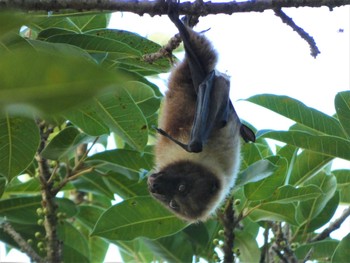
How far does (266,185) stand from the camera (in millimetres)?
4004

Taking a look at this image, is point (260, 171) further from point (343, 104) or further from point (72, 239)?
point (72, 239)

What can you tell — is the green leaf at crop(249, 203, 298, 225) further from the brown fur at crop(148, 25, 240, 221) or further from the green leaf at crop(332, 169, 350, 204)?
the green leaf at crop(332, 169, 350, 204)

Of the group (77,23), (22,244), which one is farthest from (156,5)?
(22,244)

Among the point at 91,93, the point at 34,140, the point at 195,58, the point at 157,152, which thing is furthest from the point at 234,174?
the point at 91,93

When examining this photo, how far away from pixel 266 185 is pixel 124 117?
3.91 feet

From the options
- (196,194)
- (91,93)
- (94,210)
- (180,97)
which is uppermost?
(91,93)

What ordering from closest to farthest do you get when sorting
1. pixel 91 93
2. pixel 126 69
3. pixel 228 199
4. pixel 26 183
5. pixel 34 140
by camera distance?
Answer: pixel 91 93, pixel 34 140, pixel 126 69, pixel 228 199, pixel 26 183

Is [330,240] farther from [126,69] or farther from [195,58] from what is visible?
[126,69]

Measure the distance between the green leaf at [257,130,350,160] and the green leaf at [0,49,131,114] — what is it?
324cm

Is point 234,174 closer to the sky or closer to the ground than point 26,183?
closer to the sky

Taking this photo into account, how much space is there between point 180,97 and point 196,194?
78 cm

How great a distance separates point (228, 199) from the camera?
403 cm

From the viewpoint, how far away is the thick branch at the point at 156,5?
2166mm

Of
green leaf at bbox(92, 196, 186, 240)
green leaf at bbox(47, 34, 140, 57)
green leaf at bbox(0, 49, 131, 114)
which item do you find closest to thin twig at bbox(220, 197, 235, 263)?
green leaf at bbox(92, 196, 186, 240)
